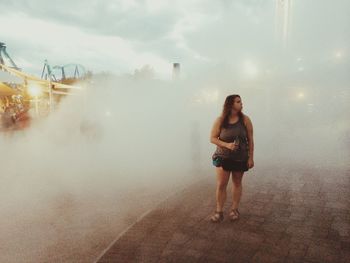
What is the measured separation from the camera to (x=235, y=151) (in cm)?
401

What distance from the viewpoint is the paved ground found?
10.7 feet

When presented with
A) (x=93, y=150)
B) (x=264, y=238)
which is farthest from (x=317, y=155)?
(x=93, y=150)

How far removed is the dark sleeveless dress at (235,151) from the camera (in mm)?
3998

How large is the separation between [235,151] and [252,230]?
987 millimetres

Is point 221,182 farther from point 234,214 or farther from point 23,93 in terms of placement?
point 23,93

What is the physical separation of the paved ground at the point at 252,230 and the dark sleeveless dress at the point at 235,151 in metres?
0.75

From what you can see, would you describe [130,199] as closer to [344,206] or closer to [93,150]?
[344,206]

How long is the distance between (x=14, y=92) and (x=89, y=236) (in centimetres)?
1243

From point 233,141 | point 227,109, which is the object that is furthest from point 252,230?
point 227,109

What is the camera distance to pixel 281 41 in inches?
833

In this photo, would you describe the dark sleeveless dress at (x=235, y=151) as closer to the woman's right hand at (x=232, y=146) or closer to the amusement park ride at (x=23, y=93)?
the woman's right hand at (x=232, y=146)

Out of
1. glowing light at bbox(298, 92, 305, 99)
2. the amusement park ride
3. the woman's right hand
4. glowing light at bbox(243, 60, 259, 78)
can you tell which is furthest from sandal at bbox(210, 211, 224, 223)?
glowing light at bbox(298, 92, 305, 99)

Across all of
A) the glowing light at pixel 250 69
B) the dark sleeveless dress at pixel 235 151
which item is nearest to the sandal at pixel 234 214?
the dark sleeveless dress at pixel 235 151

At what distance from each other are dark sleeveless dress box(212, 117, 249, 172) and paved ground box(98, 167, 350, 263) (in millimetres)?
755
